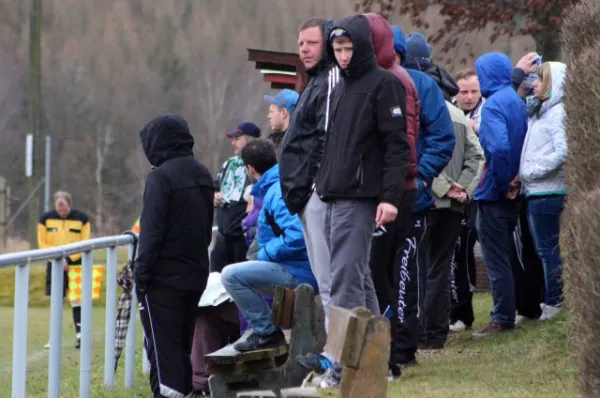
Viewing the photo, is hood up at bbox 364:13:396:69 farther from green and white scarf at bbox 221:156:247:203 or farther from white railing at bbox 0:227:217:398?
green and white scarf at bbox 221:156:247:203

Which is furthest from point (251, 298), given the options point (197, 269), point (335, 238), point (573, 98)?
point (573, 98)

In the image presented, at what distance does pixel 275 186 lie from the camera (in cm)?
832

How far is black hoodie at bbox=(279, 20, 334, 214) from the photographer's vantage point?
738 centimetres

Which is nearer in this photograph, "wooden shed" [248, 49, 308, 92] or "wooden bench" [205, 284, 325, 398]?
"wooden bench" [205, 284, 325, 398]

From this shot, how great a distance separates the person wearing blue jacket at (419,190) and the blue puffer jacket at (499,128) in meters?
0.96

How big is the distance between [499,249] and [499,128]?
874 mm

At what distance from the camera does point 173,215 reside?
7.96 m

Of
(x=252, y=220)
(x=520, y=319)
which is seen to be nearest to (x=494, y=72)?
(x=520, y=319)

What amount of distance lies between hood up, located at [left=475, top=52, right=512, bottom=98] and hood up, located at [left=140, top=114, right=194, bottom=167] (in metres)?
2.66

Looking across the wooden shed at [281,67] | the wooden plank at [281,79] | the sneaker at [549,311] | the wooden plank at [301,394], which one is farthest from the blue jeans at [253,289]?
the wooden plank at [281,79]

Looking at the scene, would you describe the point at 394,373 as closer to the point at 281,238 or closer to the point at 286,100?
the point at 281,238

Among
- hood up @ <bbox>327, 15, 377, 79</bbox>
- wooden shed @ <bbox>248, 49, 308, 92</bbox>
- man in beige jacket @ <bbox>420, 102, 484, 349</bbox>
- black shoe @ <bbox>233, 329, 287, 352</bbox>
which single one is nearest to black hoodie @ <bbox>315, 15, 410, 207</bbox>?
hood up @ <bbox>327, 15, 377, 79</bbox>

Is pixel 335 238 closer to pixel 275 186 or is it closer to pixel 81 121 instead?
pixel 275 186

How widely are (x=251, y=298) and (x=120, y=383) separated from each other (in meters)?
2.44
